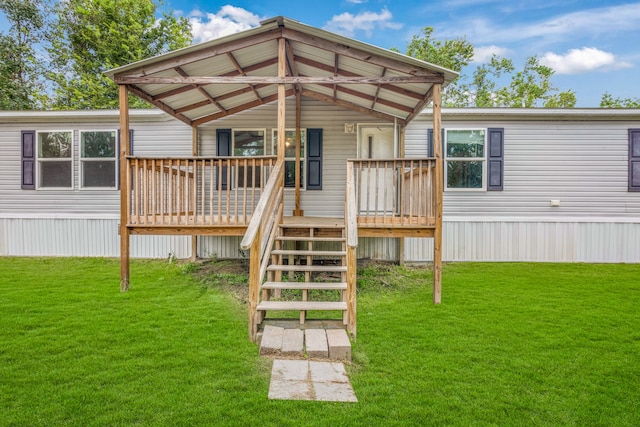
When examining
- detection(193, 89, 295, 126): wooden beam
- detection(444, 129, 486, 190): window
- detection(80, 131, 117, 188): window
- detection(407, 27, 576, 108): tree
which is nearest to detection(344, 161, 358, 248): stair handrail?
detection(193, 89, 295, 126): wooden beam

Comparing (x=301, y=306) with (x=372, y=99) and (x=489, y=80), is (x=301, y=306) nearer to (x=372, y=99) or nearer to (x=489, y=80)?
(x=372, y=99)

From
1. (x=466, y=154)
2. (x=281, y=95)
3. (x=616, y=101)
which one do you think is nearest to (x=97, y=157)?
(x=281, y=95)

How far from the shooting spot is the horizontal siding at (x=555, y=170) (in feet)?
24.7

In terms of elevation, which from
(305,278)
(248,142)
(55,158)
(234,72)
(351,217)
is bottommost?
(305,278)

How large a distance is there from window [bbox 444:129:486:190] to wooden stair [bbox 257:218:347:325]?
3186 mm

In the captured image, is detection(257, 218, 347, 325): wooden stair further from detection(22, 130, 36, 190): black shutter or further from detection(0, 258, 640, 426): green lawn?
detection(22, 130, 36, 190): black shutter

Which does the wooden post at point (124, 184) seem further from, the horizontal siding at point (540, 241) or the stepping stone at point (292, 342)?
the horizontal siding at point (540, 241)

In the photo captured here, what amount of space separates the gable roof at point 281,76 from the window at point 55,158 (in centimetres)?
298

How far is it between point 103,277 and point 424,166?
5.55 m

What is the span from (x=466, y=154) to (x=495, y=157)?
1.90 ft

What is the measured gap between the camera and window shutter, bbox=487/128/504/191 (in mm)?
7562

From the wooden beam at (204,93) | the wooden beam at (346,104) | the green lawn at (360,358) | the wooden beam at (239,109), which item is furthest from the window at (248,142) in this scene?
the green lawn at (360,358)

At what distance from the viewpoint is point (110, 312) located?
4.38 metres

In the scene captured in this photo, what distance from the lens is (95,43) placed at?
54.1 feet
